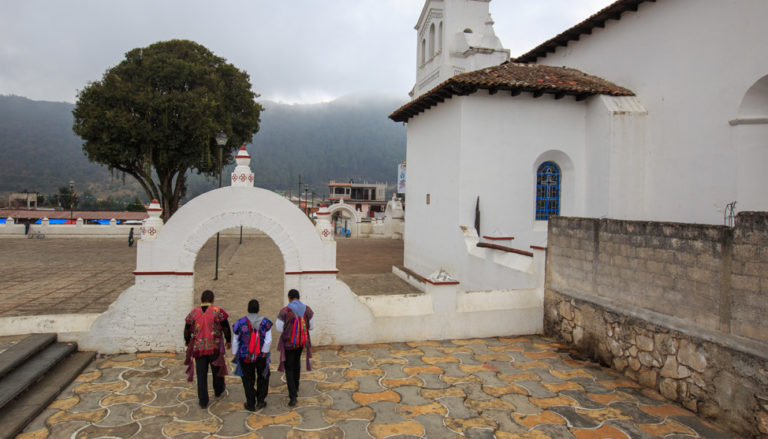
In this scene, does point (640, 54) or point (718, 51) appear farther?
point (640, 54)

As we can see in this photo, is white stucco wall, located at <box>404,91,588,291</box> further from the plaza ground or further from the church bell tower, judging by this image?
the church bell tower

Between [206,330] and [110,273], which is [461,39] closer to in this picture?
[110,273]

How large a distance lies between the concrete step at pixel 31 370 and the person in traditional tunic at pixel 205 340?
1817 mm

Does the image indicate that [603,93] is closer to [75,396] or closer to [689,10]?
[689,10]

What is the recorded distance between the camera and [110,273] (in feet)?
45.3

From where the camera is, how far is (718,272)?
498 centimetres

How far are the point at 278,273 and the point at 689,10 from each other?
13776 millimetres

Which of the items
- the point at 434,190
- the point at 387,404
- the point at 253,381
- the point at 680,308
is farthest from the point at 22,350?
the point at 434,190

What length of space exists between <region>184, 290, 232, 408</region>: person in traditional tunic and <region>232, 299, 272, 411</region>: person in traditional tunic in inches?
10.2

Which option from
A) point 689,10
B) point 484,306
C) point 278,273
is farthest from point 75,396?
point 689,10

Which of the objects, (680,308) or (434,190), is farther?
(434,190)

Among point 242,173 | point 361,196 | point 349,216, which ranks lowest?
point 349,216

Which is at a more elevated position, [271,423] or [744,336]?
[744,336]

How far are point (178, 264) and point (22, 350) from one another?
2.10 meters
